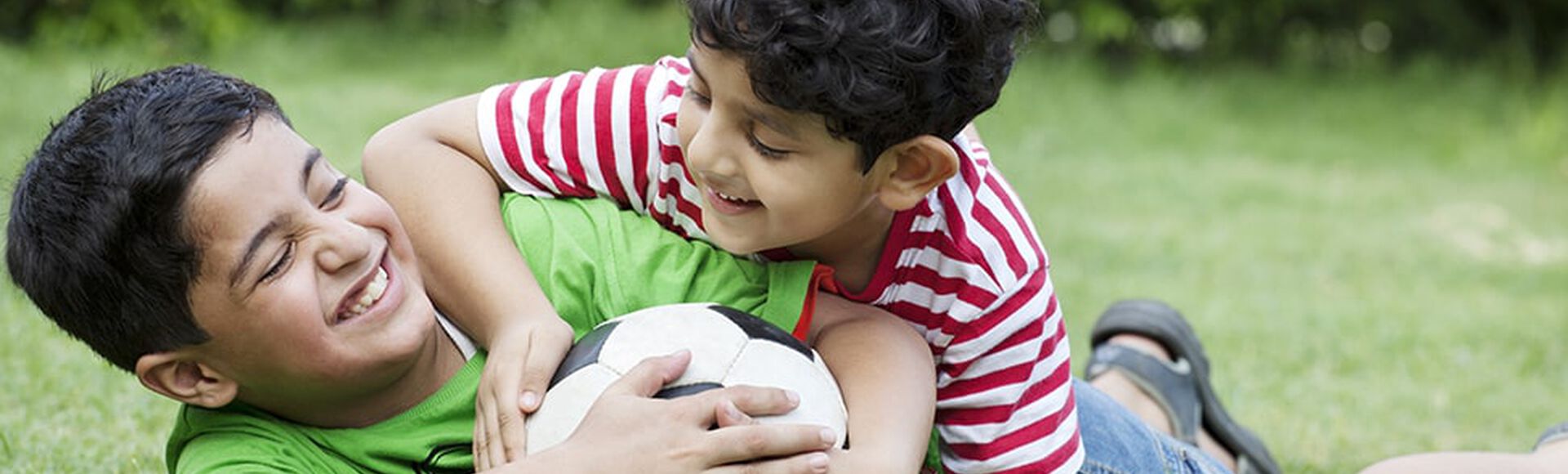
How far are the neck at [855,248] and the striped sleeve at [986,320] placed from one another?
0.16 feet

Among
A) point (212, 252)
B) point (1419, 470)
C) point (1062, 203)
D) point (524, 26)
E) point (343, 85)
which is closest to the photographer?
point (212, 252)

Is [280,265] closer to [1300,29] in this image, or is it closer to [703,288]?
[703,288]

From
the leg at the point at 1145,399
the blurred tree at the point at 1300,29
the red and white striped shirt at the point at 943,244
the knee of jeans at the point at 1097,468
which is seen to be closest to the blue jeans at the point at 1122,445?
the knee of jeans at the point at 1097,468

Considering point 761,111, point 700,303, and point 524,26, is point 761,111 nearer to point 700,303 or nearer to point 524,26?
point 700,303

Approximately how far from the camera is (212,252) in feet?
6.60

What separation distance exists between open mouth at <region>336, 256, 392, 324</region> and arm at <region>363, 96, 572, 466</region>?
156 millimetres

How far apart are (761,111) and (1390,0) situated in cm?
800

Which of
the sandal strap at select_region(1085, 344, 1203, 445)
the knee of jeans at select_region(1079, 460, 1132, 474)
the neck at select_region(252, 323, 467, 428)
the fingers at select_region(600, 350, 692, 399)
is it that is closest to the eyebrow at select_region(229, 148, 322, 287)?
the neck at select_region(252, 323, 467, 428)

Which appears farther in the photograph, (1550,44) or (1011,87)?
(1550,44)

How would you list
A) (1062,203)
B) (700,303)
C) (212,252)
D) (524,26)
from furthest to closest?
(524,26) < (1062,203) < (700,303) < (212,252)

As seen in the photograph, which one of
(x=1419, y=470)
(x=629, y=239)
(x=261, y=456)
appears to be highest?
(x=629, y=239)

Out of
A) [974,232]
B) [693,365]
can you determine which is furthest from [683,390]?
[974,232]

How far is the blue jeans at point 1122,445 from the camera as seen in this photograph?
2.71m

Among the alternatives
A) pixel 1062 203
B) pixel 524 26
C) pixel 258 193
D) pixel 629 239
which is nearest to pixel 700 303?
pixel 629 239
